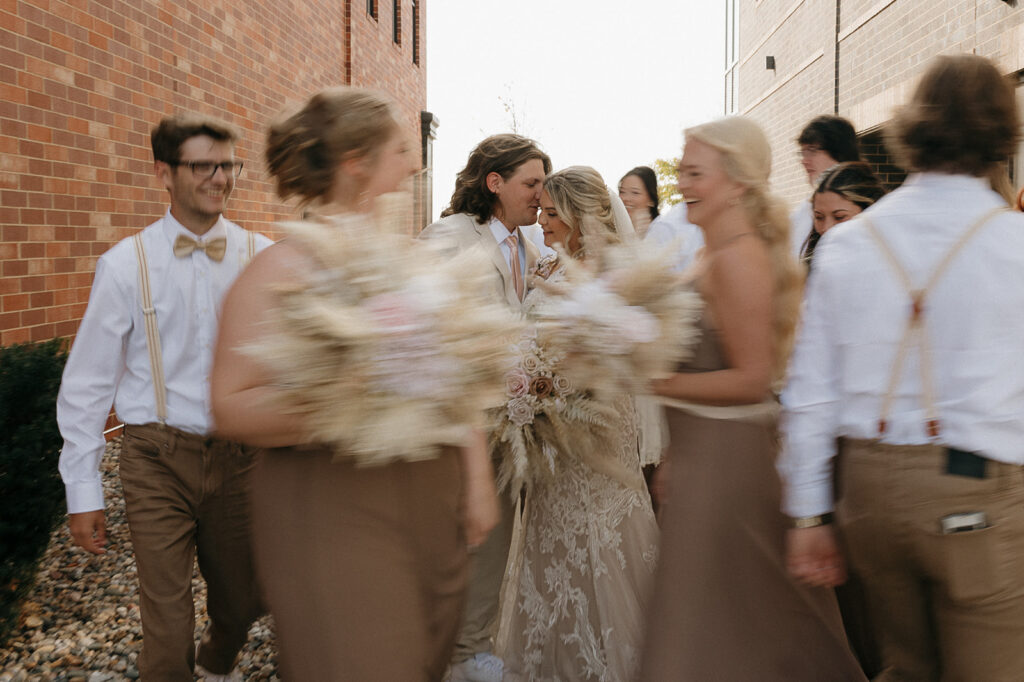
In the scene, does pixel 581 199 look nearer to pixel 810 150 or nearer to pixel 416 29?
pixel 810 150

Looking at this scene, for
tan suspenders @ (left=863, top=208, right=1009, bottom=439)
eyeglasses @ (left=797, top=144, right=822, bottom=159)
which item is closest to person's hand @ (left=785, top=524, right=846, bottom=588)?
tan suspenders @ (left=863, top=208, right=1009, bottom=439)

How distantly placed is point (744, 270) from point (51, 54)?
5.29 metres

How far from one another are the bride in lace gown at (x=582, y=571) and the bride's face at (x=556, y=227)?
45cm

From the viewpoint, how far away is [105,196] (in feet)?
21.7

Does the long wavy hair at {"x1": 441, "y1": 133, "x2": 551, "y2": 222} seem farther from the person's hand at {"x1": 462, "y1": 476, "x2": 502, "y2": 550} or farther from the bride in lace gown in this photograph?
the person's hand at {"x1": 462, "y1": 476, "x2": 502, "y2": 550}

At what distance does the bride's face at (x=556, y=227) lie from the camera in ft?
13.9

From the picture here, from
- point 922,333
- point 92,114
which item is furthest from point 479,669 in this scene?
point 92,114

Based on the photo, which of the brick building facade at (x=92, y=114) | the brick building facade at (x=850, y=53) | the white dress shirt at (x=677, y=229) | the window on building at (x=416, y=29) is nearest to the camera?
the brick building facade at (x=92, y=114)

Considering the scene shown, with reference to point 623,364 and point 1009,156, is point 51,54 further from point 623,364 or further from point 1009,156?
point 1009,156

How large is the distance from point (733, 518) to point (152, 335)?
2100 millimetres

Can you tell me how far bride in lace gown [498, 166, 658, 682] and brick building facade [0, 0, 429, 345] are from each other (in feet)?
5.19

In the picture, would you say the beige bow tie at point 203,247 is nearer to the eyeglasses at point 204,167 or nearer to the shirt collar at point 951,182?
the eyeglasses at point 204,167

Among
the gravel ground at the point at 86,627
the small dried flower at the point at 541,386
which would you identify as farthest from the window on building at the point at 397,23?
the small dried flower at the point at 541,386

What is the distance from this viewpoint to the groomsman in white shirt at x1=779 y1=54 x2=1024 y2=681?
2.01m
